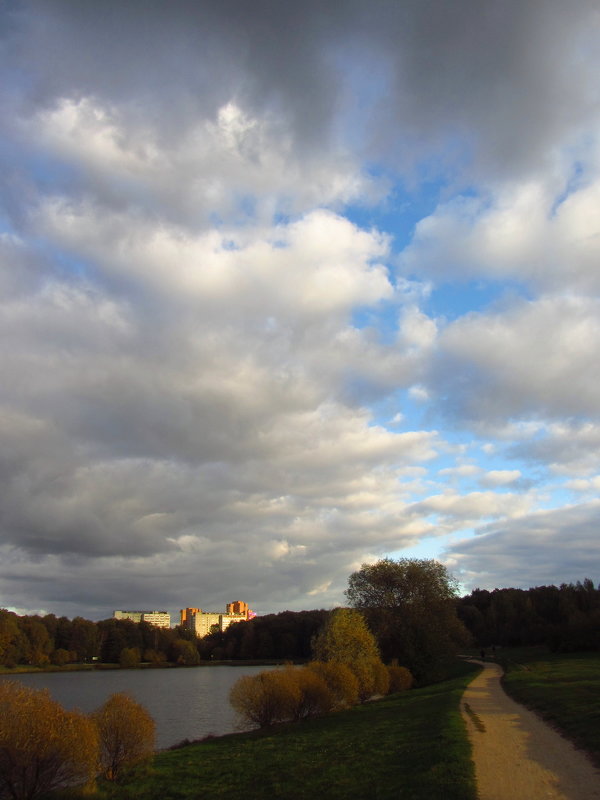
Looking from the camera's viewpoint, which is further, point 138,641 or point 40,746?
point 138,641

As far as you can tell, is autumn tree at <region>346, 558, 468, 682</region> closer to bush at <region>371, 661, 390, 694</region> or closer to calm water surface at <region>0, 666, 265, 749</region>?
bush at <region>371, 661, 390, 694</region>

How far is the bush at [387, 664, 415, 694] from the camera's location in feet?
154

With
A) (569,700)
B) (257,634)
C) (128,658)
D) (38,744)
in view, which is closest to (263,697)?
(569,700)

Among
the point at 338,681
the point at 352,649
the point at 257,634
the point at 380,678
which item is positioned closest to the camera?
the point at 338,681

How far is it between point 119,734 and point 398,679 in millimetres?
31933

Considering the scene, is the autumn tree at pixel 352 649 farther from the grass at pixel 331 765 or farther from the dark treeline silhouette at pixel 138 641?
the dark treeline silhouette at pixel 138 641

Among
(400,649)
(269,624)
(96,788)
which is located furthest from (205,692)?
(269,624)

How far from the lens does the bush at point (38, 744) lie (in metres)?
17.0

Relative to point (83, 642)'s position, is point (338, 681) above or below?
below

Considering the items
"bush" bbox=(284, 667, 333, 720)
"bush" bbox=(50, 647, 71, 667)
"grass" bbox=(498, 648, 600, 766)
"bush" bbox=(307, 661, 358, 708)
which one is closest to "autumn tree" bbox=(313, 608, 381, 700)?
"bush" bbox=(307, 661, 358, 708)

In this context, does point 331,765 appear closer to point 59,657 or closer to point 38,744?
point 38,744

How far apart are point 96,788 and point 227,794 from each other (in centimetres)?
459

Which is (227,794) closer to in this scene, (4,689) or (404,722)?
(4,689)

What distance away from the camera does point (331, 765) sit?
771 inches
